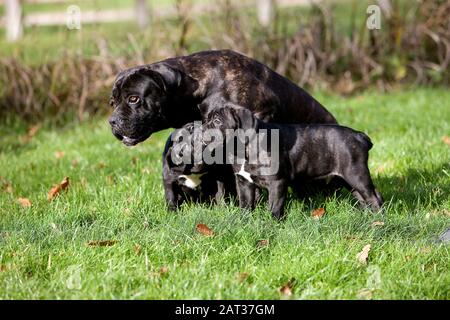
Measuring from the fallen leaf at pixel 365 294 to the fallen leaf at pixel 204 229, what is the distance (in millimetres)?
1250

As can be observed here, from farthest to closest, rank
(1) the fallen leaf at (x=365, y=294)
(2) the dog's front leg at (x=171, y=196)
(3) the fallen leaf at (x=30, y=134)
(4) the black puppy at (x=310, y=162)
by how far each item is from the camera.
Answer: (3) the fallen leaf at (x=30, y=134)
(2) the dog's front leg at (x=171, y=196)
(4) the black puppy at (x=310, y=162)
(1) the fallen leaf at (x=365, y=294)

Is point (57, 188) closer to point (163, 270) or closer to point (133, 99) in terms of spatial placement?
point (133, 99)

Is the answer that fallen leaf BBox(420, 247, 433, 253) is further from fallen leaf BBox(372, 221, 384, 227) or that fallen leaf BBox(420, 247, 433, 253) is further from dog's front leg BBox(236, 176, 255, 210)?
dog's front leg BBox(236, 176, 255, 210)

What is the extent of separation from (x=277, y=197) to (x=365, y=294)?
4.24 ft

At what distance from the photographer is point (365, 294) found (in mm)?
4293

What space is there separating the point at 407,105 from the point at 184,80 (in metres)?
5.46

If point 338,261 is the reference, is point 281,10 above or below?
above

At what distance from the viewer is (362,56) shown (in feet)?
38.7

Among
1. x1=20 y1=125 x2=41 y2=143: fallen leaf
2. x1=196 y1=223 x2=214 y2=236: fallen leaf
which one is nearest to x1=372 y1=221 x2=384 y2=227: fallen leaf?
x1=196 y1=223 x2=214 y2=236: fallen leaf

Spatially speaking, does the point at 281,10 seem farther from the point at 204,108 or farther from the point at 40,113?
the point at 204,108

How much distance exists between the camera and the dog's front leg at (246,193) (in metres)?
5.59

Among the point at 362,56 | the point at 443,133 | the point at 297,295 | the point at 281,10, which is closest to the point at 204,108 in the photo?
the point at 297,295

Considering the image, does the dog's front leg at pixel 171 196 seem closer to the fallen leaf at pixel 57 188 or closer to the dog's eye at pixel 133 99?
the dog's eye at pixel 133 99

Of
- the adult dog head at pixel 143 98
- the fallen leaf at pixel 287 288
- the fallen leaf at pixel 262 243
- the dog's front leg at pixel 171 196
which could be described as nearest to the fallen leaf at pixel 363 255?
the fallen leaf at pixel 287 288
